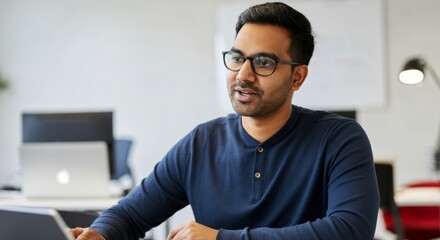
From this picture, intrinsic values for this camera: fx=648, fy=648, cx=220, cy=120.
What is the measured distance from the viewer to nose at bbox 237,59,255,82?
1610 millimetres

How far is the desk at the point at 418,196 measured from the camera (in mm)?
3497

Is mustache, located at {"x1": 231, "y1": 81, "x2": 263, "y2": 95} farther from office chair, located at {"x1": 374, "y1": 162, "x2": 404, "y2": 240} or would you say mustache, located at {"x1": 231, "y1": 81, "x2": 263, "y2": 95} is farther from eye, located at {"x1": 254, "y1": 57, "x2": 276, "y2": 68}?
office chair, located at {"x1": 374, "y1": 162, "x2": 404, "y2": 240}

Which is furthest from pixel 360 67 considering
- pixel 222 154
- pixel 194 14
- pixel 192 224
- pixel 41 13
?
pixel 192 224

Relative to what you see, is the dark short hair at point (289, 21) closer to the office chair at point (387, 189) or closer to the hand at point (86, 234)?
the hand at point (86, 234)

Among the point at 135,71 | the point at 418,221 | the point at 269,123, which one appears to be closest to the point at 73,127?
the point at 269,123

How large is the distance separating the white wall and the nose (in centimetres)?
371

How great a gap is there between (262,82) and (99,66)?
425 cm

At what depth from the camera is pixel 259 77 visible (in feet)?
5.34

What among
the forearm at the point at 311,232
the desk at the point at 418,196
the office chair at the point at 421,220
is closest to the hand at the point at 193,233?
the forearm at the point at 311,232

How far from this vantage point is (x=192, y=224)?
1.47 meters

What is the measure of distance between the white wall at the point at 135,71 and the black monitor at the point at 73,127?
7.45ft

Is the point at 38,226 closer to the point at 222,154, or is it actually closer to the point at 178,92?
the point at 222,154

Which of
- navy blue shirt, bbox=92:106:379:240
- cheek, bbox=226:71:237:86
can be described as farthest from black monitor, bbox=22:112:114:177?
cheek, bbox=226:71:237:86

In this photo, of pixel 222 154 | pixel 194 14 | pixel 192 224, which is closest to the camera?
pixel 192 224
